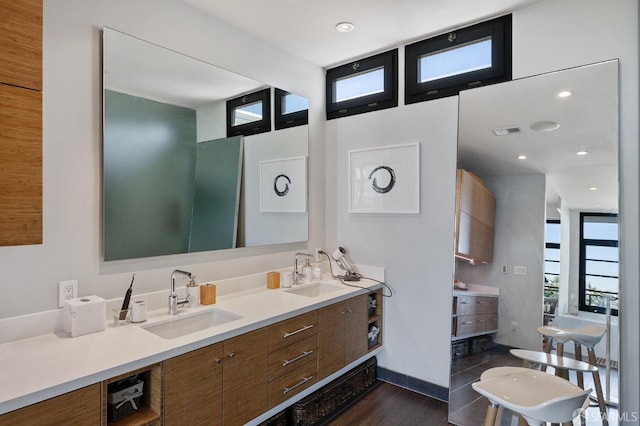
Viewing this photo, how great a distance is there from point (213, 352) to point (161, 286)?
65cm

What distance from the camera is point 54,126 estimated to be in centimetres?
176

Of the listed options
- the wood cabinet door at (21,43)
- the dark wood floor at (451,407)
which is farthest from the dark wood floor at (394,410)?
the wood cabinet door at (21,43)

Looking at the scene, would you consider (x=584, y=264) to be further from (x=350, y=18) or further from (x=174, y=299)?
(x=174, y=299)

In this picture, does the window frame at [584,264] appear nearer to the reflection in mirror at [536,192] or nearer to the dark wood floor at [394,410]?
the reflection in mirror at [536,192]

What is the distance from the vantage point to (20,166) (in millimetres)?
1368

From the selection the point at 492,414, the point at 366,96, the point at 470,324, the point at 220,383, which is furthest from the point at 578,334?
the point at 366,96

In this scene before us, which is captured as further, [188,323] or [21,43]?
[188,323]

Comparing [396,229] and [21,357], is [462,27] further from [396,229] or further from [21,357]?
[21,357]

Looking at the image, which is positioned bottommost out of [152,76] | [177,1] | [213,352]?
[213,352]

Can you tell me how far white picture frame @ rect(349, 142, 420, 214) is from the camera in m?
2.89

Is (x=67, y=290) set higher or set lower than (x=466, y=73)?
lower

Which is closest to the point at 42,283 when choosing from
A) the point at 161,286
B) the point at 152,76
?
the point at 161,286

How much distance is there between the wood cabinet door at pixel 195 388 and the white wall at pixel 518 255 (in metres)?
1.87

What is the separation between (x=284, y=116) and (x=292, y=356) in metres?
1.91
